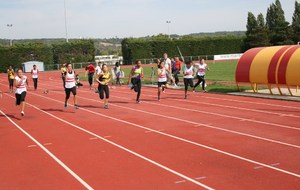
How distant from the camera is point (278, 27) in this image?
6900 centimetres

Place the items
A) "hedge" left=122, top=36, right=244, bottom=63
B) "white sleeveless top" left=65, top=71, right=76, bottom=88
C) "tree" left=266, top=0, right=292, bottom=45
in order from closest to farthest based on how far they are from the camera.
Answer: "white sleeveless top" left=65, top=71, right=76, bottom=88
"hedge" left=122, top=36, right=244, bottom=63
"tree" left=266, top=0, right=292, bottom=45

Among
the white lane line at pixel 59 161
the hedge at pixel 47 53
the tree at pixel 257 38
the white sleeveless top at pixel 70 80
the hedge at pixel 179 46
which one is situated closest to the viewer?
the white lane line at pixel 59 161

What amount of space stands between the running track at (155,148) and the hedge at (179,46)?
50.0 meters

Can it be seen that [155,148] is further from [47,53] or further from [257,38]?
[257,38]

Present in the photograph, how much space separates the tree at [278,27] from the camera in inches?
2611

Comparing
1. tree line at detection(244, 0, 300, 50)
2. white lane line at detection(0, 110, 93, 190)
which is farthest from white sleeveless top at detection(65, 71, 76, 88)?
tree line at detection(244, 0, 300, 50)

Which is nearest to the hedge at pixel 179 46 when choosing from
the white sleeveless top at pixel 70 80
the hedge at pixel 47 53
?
the hedge at pixel 47 53

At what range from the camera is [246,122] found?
11117mm

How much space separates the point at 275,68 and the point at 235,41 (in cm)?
5461

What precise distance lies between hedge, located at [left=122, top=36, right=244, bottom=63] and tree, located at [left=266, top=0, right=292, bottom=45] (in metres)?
5.69

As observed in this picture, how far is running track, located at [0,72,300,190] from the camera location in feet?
20.9

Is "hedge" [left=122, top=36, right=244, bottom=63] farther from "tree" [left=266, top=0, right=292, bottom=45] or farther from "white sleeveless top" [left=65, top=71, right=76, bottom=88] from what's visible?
"white sleeveless top" [left=65, top=71, right=76, bottom=88]

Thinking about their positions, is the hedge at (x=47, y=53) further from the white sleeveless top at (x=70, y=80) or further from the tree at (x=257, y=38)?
the white sleeveless top at (x=70, y=80)

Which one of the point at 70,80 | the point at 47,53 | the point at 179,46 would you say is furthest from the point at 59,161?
the point at 179,46
